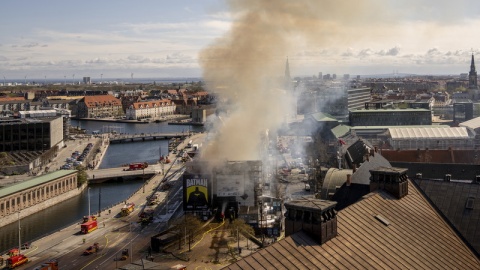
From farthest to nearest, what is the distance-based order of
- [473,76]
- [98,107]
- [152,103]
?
1. [98,107]
2. [152,103]
3. [473,76]

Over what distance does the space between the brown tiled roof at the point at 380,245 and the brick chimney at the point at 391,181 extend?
0.76 ft

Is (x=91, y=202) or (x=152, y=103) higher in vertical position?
(x=152, y=103)

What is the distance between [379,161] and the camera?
31125mm

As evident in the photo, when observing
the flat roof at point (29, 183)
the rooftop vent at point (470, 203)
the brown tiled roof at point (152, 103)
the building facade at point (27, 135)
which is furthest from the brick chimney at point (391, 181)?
the brown tiled roof at point (152, 103)

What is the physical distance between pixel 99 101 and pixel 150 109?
1515 centimetres

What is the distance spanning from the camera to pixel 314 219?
37.2ft

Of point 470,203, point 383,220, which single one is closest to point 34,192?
point 383,220

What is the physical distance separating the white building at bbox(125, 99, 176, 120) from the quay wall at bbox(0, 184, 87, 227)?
246ft

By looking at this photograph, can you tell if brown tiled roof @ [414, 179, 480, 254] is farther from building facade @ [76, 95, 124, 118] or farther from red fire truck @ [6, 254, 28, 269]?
building facade @ [76, 95, 124, 118]

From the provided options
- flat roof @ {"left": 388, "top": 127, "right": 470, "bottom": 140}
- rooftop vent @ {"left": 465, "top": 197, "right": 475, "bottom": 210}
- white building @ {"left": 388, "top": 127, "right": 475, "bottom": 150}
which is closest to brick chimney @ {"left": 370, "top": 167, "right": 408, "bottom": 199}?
rooftop vent @ {"left": 465, "top": 197, "right": 475, "bottom": 210}

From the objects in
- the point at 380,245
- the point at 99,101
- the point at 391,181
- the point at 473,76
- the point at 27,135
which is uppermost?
the point at 473,76

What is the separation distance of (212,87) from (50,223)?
17098 millimetres

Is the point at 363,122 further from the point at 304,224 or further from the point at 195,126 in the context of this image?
the point at 304,224

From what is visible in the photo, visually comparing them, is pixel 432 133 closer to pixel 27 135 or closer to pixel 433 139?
pixel 433 139
